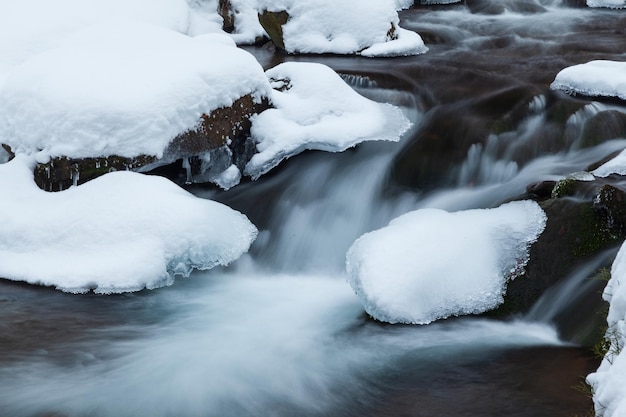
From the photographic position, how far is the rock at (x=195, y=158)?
5.73m

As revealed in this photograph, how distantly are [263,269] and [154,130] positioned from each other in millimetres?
1547

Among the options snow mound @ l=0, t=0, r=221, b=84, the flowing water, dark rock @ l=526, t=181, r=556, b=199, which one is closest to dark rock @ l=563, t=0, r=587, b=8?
the flowing water

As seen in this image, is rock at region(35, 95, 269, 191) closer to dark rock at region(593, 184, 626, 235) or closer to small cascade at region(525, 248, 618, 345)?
small cascade at region(525, 248, 618, 345)

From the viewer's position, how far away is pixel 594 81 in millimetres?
7172

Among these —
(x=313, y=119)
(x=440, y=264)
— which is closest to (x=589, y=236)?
(x=440, y=264)

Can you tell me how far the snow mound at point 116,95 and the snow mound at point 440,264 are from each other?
2178 mm

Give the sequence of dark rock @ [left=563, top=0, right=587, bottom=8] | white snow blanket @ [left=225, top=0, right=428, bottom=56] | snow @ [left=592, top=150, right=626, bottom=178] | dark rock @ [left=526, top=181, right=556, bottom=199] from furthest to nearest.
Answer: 1. dark rock @ [left=563, top=0, right=587, bottom=8]
2. white snow blanket @ [left=225, top=0, right=428, bottom=56]
3. snow @ [left=592, top=150, right=626, bottom=178]
4. dark rock @ [left=526, top=181, right=556, bottom=199]

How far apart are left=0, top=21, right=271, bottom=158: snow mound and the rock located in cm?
7

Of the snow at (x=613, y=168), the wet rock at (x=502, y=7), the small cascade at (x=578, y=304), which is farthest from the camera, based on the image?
the wet rock at (x=502, y=7)

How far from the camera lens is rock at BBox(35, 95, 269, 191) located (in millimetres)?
5727

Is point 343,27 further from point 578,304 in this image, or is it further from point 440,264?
point 578,304

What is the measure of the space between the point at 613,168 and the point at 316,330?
2.80m

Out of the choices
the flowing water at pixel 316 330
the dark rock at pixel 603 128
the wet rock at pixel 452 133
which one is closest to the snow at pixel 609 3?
the flowing water at pixel 316 330

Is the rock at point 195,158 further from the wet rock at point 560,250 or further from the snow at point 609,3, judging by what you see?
the snow at point 609,3
